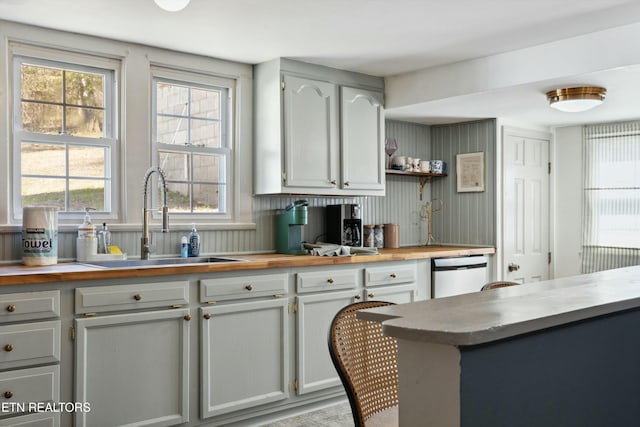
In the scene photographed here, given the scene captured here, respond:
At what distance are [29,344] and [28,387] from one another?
185 millimetres

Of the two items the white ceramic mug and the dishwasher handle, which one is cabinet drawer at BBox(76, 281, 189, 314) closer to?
the dishwasher handle

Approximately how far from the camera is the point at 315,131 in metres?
4.22

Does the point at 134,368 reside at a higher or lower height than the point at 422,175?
lower

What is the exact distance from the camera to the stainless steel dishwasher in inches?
176

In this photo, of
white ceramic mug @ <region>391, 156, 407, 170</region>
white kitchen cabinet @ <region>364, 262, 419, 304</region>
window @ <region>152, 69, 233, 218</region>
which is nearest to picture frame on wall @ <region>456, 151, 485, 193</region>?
white ceramic mug @ <region>391, 156, 407, 170</region>

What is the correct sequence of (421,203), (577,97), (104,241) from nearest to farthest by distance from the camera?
(104,241), (577,97), (421,203)

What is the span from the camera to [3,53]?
3260mm

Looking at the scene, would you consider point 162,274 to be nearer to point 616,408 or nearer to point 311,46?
point 311,46

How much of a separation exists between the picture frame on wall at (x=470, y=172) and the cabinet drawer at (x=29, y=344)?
356 centimetres

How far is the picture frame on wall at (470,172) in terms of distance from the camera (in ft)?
16.8

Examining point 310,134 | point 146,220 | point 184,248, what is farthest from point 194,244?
point 310,134

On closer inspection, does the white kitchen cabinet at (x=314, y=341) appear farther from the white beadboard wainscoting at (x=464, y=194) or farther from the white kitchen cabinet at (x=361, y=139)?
the white beadboard wainscoting at (x=464, y=194)

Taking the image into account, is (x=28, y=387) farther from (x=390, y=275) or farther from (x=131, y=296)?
(x=390, y=275)

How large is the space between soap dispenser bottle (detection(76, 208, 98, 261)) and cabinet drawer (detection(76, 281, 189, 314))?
580 millimetres
